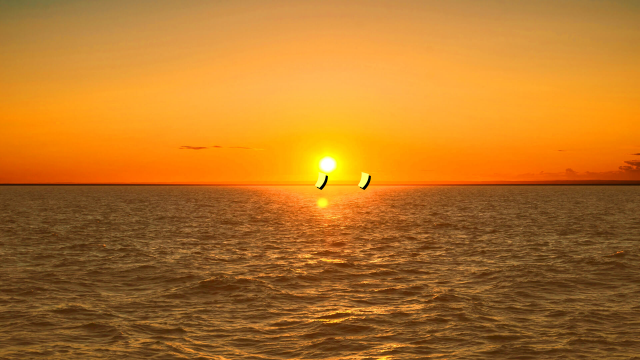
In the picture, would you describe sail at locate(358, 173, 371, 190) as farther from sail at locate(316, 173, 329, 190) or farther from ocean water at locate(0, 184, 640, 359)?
ocean water at locate(0, 184, 640, 359)

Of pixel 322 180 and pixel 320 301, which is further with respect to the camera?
pixel 320 301

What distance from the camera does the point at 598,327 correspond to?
16172 millimetres

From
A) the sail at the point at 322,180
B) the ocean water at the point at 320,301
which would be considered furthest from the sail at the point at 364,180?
the ocean water at the point at 320,301

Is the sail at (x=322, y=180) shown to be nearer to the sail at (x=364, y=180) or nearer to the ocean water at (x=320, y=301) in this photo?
the sail at (x=364, y=180)

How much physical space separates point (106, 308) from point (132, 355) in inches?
219

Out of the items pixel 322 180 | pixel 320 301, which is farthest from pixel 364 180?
pixel 320 301

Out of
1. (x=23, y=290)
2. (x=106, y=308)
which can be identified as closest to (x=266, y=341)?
(x=106, y=308)

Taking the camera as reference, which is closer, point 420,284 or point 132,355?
point 132,355

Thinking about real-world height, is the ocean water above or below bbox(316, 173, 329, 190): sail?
below

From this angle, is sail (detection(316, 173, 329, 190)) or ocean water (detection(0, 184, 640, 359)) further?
ocean water (detection(0, 184, 640, 359))

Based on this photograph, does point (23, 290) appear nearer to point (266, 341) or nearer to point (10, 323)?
point (10, 323)

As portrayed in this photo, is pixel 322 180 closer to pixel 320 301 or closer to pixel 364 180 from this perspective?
pixel 364 180

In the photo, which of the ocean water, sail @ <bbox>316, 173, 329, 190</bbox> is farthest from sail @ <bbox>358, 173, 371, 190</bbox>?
the ocean water

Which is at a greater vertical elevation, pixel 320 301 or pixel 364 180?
pixel 364 180
